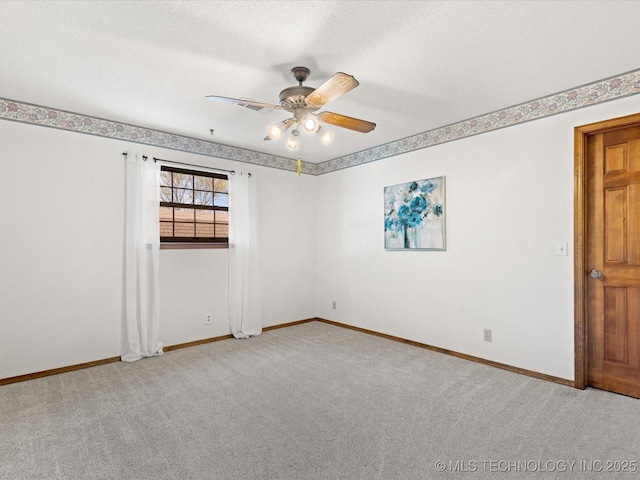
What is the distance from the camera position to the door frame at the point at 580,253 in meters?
2.86

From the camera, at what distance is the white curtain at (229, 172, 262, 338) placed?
4492 mm

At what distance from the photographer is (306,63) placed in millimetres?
2443

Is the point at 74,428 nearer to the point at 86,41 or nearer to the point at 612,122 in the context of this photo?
the point at 86,41

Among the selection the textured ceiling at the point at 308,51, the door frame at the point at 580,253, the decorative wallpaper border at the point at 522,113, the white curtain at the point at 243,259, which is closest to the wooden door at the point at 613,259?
the door frame at the point at 580,253

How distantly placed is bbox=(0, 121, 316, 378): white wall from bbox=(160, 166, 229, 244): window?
18 cm

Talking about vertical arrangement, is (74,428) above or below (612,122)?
below

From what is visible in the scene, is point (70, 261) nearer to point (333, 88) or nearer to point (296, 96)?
point (296, 96)

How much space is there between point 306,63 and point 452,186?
218 cm

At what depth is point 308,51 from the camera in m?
2.29

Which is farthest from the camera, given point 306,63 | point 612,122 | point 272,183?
point 272,183

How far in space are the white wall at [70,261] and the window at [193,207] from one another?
18 centimetres

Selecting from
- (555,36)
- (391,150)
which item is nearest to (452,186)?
(391,150)

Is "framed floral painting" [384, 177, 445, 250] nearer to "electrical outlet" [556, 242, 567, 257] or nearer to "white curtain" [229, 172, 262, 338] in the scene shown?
"electrical outlet" [556, 242, 567, 257]

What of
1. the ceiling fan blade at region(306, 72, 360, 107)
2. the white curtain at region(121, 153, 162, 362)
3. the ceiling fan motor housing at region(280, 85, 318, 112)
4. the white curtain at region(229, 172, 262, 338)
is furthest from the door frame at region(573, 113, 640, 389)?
the white curtain at region(121, 153, 162, 362)
